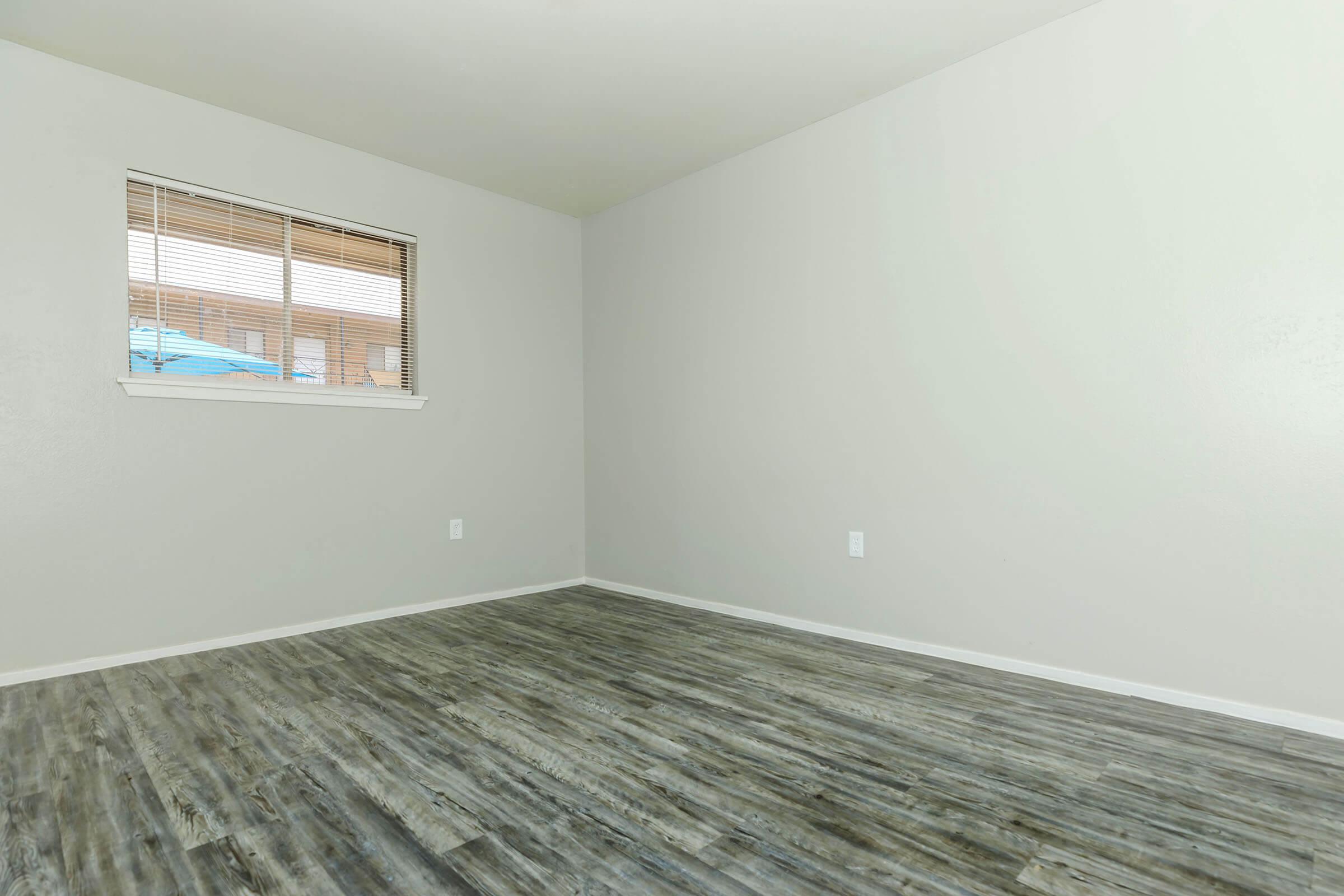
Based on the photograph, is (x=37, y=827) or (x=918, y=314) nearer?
(x=37, y=827)

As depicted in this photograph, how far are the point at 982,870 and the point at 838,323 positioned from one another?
2.30 m

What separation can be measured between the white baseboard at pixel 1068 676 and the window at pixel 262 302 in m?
2.20

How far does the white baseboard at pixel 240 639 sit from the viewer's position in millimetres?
2629

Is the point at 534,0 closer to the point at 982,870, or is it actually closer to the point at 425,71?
the point at 425,71

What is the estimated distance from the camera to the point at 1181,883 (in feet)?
4.35

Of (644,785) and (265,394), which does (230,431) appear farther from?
(644,785)

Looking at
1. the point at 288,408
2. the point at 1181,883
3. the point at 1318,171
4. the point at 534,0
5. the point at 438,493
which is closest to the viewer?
the point at 1181,883

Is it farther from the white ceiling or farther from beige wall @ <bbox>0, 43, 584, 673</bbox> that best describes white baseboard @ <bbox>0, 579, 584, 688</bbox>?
the white ceiling

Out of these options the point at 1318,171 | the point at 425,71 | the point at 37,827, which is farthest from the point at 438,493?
the point at 1318,171

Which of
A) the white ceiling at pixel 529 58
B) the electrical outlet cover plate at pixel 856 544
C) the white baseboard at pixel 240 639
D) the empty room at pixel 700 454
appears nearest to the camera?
the empty room at pixel 700 454

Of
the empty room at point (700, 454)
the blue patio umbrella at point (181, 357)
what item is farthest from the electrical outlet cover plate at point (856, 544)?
the blue patio umbrella at point (181, 357)

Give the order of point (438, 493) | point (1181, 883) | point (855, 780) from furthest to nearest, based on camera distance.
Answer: point (438, 493) < point (855, 780) < point (1181, 883)

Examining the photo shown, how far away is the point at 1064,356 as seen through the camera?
99.5 inches

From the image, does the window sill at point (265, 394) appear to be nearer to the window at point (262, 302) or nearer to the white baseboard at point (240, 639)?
the window at point (262, 302)
